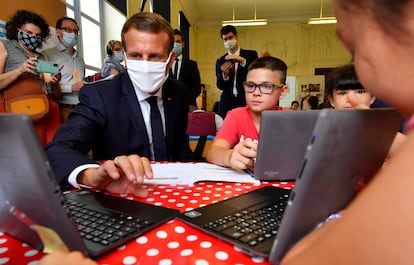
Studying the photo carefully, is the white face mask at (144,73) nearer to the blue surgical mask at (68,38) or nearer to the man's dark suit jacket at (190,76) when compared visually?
the blue surgical mask at (68,38)

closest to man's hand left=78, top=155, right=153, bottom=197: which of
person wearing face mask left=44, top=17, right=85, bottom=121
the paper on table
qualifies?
the paper on table

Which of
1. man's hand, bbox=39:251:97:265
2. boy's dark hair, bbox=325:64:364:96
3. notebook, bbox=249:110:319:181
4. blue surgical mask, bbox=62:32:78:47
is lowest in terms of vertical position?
man's hand, bbox=39:251:97:265

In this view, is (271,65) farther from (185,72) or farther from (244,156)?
(185,72)

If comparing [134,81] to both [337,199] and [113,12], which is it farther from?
[113,12]

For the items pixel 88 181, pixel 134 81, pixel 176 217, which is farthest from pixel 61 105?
pixel 176 217

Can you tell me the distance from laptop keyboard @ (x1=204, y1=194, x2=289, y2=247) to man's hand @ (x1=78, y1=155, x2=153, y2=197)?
253mm

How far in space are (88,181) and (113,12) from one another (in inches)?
165

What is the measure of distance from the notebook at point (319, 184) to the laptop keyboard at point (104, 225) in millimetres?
92

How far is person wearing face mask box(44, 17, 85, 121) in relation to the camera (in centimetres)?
258

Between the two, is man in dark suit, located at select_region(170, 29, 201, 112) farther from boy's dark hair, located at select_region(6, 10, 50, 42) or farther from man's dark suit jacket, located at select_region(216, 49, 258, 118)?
boy's dark hair, located at select_region(6, 10, 50, 42)

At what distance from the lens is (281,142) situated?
2.45 feet

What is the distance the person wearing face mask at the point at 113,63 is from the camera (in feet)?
10.1

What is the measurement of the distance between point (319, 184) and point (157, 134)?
39.2 inches

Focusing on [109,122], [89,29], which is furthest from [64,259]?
[89,29]
